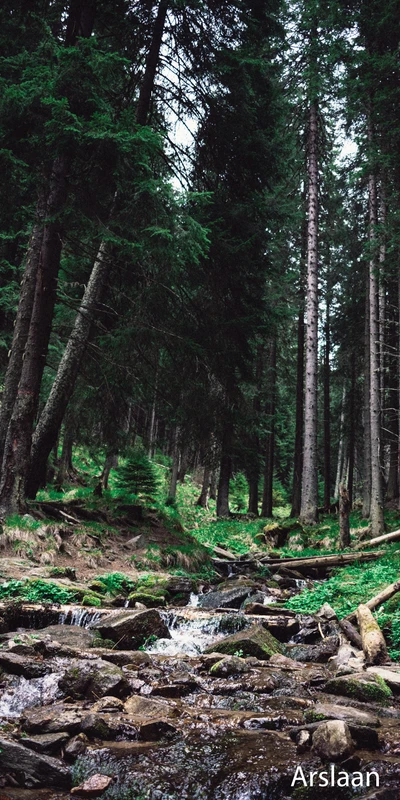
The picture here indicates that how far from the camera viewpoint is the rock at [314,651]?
6407 mm

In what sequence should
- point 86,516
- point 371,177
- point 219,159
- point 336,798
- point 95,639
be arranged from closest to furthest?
point 336,798, point 95,639, point 86,516, point 219,159, point 371,177

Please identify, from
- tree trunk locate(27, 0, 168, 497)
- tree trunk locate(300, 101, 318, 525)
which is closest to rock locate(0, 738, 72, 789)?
tree trunk locate(27, 0, 168, 497)

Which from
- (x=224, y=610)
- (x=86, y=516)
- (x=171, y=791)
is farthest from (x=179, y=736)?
(x=86, y=516)

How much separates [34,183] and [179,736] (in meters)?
9.25

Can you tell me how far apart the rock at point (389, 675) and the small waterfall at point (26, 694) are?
3.32 m

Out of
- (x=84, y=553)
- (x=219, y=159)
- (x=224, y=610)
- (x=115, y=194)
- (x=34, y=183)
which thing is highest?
(x=219, y=159)

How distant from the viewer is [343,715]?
13.8ft

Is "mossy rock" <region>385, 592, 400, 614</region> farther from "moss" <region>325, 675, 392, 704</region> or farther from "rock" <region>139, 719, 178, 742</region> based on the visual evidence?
"rock" <region>139, 719, 178, 742</region>

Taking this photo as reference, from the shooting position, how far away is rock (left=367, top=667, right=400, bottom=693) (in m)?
5.20

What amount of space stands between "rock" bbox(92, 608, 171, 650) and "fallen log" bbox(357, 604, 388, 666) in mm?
2649

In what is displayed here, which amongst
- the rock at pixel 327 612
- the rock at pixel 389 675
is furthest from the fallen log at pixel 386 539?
the rock at pixel 389 675

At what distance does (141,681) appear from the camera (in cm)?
519

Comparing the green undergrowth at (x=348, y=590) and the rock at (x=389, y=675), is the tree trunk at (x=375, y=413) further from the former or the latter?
the rock at (x=389, y=675)

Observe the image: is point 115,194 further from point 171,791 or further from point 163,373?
point 171,791
